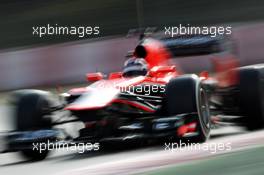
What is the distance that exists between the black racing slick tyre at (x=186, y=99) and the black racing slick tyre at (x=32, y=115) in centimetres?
139

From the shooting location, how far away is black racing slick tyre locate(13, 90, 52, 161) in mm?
7770

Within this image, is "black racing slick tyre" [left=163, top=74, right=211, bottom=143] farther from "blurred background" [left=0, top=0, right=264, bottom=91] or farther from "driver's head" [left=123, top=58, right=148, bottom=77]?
"blurred background" [left=0, top=0, right=264, bottom=91]

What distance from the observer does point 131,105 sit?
7.83 meters

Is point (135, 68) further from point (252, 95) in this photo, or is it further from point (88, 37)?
point (88, 37)

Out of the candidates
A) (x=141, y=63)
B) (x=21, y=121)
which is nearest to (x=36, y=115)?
(x=21, y=121)

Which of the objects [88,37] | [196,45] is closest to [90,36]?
[88,37]

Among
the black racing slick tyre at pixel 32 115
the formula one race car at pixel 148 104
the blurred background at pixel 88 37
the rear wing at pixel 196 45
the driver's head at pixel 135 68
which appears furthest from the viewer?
the blurred background at pixel 88 37

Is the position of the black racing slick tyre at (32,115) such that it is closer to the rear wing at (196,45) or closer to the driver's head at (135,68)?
the driver's head at (135,68)

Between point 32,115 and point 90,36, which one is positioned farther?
point 90,36

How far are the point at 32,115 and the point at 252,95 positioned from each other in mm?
2606

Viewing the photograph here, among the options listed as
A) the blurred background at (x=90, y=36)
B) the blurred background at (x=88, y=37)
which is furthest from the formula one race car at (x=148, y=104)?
the blurred background at (x=90, y=36)

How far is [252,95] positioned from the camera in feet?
27.2

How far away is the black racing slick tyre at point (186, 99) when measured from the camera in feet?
24.6

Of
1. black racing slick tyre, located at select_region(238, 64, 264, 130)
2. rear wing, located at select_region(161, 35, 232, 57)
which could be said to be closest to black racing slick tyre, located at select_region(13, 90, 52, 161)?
rear wing, located at select_region(161, 35, 232, 57)
